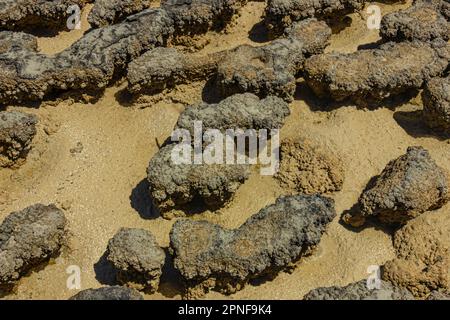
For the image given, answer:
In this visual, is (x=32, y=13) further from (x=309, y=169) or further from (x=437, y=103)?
(x=437, y=103)

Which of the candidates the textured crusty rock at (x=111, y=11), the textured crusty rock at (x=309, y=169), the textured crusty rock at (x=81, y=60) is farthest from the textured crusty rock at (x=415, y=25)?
the textured crusty rock at (x=111, y=11)

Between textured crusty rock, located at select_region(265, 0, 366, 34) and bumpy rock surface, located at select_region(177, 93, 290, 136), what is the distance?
192 cm

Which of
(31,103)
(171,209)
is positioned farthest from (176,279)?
(31,103)

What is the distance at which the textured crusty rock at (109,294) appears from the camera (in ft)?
20.2

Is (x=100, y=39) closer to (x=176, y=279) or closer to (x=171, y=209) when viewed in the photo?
(x=171, y=209)

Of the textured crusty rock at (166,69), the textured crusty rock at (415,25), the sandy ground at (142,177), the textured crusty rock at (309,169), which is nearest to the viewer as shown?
the sandy ground at (142,177)

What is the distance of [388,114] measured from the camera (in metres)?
8.10

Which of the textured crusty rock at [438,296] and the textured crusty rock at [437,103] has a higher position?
the textured crusty rock at [437,103]

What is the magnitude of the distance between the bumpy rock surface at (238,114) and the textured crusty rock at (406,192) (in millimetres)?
1543

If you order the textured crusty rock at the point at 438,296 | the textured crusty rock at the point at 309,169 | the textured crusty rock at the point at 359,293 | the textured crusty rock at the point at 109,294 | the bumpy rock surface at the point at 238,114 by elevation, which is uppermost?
the bumpy rock surface at the point at 238,114

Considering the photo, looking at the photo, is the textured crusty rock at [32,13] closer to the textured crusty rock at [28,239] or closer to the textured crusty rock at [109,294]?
the textured crusty rock at [28,239]

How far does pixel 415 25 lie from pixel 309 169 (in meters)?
2.92

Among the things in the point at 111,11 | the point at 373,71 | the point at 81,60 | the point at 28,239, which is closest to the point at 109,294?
the point at 28,239

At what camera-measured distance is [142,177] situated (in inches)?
303
